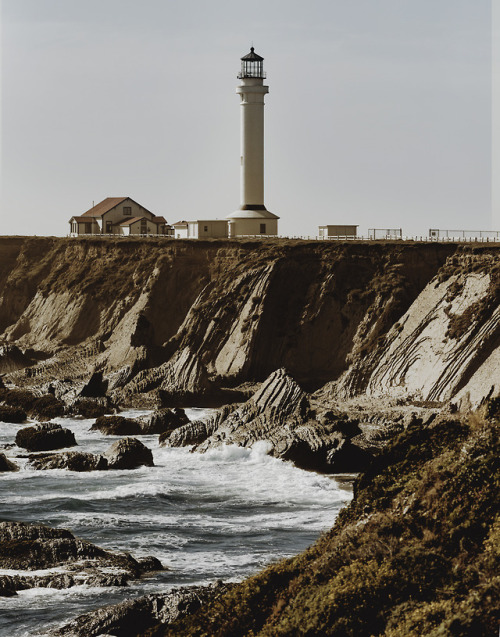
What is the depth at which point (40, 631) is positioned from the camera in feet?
81.4

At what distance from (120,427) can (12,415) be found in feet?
25.3

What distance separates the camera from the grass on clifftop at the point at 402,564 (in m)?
19.2

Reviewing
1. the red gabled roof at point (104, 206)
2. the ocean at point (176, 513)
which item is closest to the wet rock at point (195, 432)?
the ocean at point (176, 513)

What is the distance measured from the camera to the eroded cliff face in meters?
57.0

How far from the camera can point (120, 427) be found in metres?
53.4

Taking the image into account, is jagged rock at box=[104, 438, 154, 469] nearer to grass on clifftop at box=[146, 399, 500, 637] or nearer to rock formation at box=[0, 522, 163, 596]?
rock formation at box=[0, 522, 163, 596]

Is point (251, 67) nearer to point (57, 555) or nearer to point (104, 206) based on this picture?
point (104, 206)

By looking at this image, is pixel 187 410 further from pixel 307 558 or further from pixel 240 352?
pixel 307 558

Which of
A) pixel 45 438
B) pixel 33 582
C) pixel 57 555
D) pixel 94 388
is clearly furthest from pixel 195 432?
pixel 33 582

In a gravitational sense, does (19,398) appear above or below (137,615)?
above

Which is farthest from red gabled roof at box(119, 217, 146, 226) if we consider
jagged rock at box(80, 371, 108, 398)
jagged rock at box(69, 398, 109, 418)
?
jagged rock at box(69, 398, 109, 418)

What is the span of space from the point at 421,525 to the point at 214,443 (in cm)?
2520

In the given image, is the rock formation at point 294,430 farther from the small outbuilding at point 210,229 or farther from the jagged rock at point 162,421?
the small outbuilding at point 210,229

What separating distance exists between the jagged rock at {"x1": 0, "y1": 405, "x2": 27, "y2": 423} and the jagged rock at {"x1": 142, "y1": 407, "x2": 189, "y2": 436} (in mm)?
7963
